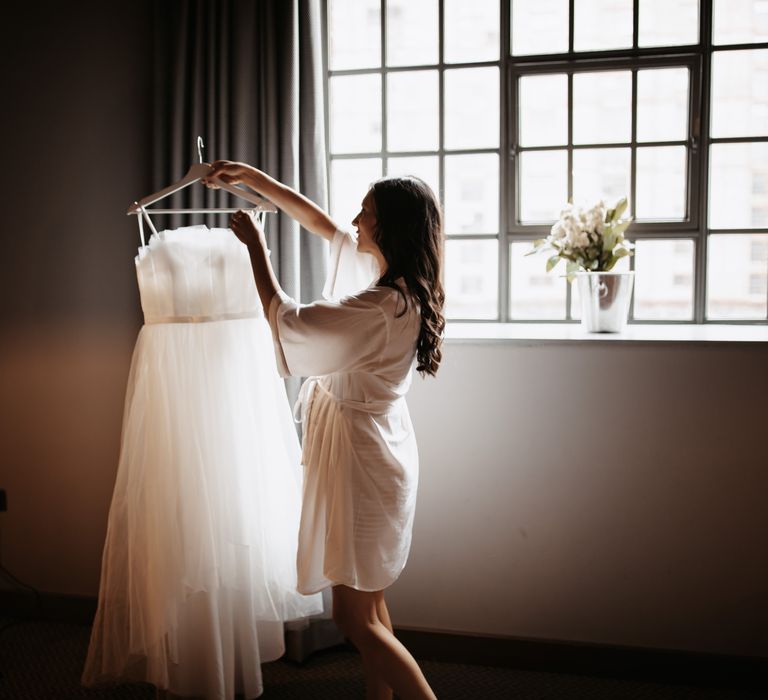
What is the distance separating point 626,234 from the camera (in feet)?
8.62

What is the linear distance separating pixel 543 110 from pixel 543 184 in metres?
0.24

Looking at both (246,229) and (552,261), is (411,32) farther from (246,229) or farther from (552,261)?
(246,229)

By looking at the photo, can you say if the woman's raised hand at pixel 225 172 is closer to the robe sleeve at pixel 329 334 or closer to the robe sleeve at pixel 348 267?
the robe sleeve at pixel 348 267

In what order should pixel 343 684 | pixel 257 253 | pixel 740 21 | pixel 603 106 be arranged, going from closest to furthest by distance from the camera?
pixel 257 253 → pixel 343 684 → pixel 740 21 → pixel 603 106

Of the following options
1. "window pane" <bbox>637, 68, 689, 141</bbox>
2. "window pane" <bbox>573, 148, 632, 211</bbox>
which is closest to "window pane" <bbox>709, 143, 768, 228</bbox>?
"window pane" <bbox>637, 68, 689, 141</bbox>

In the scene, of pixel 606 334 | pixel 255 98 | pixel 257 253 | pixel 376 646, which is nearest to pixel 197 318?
pixel 257 253

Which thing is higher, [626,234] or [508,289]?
[626,234]

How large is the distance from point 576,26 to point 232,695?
88.8 inches

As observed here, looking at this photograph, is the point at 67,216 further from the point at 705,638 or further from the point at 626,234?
the point at 705,638

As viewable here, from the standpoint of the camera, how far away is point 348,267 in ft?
6.82

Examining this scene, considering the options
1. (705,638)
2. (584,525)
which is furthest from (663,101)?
(705,638)

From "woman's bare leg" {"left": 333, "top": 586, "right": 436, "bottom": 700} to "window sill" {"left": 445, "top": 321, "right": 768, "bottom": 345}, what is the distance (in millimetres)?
852

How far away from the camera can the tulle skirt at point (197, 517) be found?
6.53 ft

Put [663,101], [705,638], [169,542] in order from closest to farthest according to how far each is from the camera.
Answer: [169,542] → [705,638] → [663,101]
